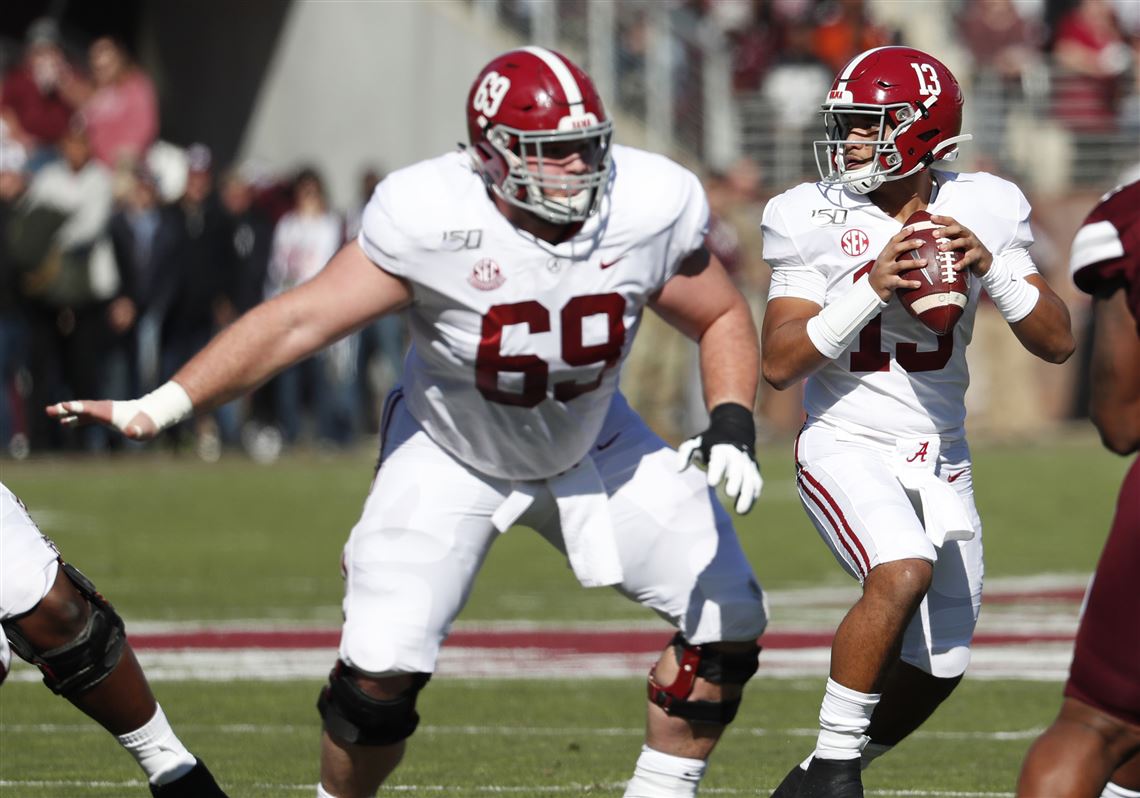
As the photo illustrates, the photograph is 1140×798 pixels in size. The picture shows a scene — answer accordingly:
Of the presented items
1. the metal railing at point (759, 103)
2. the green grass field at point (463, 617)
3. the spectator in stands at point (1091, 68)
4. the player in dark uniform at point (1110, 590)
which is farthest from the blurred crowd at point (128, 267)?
the player in dark uniform at point (1110, 590)

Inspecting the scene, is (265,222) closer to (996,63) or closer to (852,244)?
(996,63)

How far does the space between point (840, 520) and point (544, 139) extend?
108cm

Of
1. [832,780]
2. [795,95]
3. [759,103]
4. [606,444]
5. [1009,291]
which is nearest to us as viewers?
[832,780]

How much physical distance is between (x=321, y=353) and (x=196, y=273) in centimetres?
104

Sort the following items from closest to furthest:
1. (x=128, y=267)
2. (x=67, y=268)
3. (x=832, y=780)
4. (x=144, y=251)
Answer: (x=832, y=780) < (x=67, y=268) < (x=128, y=267) < (x=144, y=251)

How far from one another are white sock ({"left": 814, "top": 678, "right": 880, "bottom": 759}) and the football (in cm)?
85

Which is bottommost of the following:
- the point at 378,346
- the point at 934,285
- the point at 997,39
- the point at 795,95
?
the point at 378,346

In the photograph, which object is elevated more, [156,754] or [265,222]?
[156,754]

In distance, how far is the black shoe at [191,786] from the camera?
4.80m

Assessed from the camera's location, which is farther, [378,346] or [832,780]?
[378,346]

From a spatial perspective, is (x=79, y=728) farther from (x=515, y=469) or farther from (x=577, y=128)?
(x=577, y=128)

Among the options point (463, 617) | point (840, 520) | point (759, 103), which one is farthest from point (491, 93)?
point (759, 103)

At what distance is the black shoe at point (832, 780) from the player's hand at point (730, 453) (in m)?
0.57

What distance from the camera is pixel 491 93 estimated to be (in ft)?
15.9
